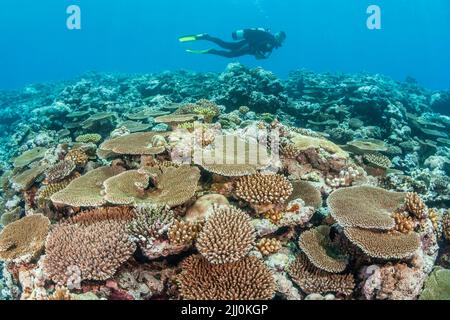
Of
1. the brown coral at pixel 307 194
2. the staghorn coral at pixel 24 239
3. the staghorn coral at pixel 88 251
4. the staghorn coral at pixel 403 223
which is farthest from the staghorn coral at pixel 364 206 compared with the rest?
the staghorn coral at pixel 24 239

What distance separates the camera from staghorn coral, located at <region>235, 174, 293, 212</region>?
5.08 metres

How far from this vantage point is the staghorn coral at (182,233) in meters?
4.51

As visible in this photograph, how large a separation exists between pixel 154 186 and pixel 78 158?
8.06 ft

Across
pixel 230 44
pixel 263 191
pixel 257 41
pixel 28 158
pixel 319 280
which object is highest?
pixel 257 41

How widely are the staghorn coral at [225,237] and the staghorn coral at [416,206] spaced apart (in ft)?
8.00

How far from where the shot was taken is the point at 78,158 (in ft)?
23.0

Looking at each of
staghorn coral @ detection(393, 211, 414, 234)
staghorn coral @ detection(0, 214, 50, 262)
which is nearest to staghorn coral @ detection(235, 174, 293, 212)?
staghorn coral @ detection(393, 211, 414, 234)

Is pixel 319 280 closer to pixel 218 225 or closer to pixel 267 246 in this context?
pixel 267 246

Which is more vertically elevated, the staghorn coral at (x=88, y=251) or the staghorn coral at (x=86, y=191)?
the staghorn coral at (x=86, y=191)

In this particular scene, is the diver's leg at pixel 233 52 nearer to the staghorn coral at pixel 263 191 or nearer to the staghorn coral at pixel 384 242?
the staghorn coral at pixel 263 191

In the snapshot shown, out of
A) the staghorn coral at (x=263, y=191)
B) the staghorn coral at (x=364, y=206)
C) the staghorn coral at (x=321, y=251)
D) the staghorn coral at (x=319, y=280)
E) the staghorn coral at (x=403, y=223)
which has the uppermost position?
the staghorn coral at (x=263, y=191)

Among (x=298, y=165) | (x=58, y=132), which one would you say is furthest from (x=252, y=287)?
(x=58, y=132)

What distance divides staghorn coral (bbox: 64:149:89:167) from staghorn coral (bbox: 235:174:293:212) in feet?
12.1

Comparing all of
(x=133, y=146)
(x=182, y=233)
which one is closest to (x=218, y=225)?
(x=182, y=233)
